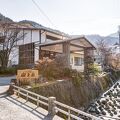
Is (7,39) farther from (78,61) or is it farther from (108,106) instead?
(108,106)

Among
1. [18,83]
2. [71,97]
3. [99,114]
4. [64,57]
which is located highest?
[64,57]

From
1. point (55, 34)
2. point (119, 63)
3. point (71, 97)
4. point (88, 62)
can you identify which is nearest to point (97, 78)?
point (88, 62)

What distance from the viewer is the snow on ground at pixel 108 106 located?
17.8 m

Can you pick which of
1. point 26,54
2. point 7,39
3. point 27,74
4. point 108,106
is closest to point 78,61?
point 26,54

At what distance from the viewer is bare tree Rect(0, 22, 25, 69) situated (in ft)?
87.7

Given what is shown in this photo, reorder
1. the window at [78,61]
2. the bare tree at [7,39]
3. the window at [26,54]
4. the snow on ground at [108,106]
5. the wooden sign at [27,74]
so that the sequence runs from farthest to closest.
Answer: the window at [78,61]
the window at [26,54]
the bare tree at [7,39]
the snow on ground at [108,106]
the wooden sign at [27,74]

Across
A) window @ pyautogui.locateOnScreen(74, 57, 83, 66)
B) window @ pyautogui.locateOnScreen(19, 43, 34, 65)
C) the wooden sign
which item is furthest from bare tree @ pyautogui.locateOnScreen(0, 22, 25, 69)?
the wooden sign

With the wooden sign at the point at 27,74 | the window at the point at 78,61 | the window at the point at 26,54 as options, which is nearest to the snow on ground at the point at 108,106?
the wooden sign at the point at 27,74

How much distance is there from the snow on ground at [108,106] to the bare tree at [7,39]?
11.4 m

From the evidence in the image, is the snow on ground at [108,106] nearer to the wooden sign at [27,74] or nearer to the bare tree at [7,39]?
the wooden sign at [27,74]

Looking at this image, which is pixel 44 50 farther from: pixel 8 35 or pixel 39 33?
pixel 8 35

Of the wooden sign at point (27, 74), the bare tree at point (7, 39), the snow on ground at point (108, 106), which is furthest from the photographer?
the bare tree at point (7, 39)

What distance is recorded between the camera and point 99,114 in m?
17.7

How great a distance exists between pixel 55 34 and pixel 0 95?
1975 centimetres
